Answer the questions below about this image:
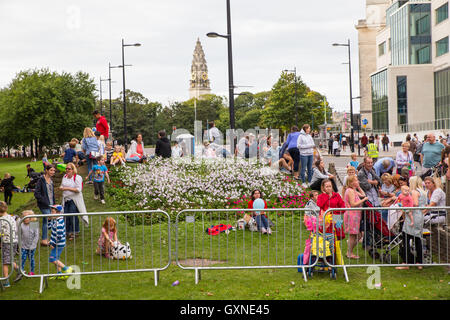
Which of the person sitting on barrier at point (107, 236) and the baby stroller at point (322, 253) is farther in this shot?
the person sitting on barrier at point (107, 236)

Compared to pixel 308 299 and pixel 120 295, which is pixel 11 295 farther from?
pixel 308 299

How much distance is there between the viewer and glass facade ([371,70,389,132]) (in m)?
65.2

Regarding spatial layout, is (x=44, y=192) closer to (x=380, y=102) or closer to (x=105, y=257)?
(x=105, y=257)

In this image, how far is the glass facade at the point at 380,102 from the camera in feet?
214

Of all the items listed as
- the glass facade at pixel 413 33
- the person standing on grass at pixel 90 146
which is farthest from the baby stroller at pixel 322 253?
the glass facade at pixel 413 33

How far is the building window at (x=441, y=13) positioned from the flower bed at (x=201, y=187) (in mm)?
46356

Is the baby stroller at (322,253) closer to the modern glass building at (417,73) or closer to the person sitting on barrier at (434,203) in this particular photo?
the person sitting on barrier at (434,203)

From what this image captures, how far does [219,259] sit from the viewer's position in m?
9.59

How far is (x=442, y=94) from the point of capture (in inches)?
2329

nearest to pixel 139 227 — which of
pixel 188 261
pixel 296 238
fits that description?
pixel 188 261

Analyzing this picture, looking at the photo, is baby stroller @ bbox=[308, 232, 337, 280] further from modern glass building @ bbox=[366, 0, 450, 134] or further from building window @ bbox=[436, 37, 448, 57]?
building window @ bbox=[436, 37, 448, 57]

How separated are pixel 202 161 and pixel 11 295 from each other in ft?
40.2

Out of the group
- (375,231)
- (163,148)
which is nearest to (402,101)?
(163,148)

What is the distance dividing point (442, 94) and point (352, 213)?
2172 inches
